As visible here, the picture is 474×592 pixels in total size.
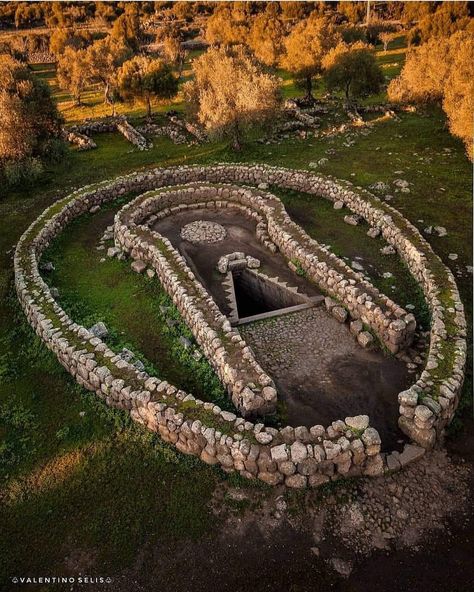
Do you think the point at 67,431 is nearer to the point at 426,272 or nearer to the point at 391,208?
the point at 426,272

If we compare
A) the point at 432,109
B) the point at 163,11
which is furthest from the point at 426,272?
the point at 163,11

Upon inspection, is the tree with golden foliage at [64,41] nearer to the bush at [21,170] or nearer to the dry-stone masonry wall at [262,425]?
the bush at [21,170]

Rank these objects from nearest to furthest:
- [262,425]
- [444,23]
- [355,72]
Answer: [262,425] < [355,72] < [444,23]

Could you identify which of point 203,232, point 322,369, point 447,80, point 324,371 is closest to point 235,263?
point 203,232

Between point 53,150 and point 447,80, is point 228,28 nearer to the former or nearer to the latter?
point 447,80

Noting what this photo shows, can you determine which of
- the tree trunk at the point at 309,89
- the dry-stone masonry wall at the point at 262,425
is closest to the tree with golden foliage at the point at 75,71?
the tree trunk at the point at 309,89

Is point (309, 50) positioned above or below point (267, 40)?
below
